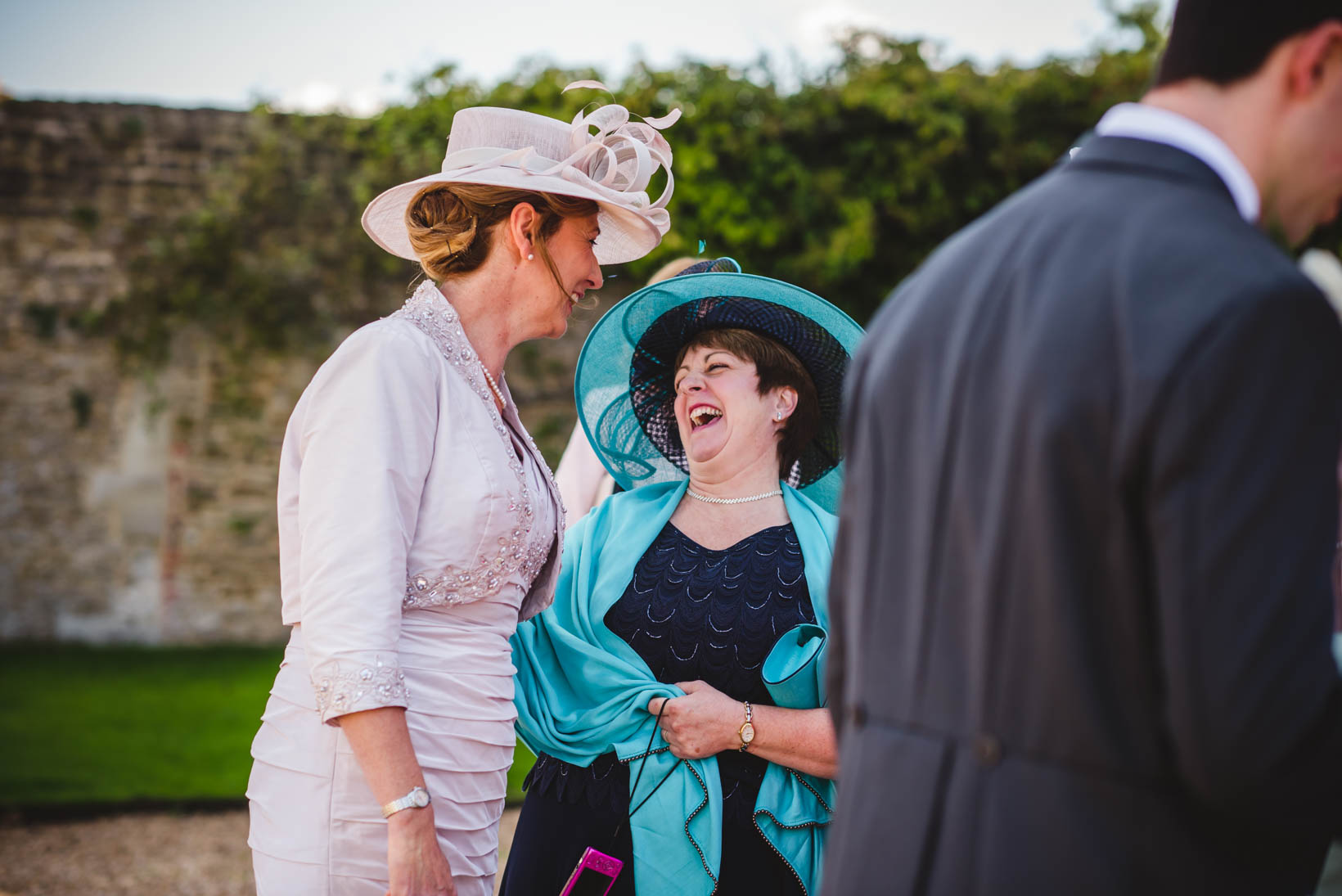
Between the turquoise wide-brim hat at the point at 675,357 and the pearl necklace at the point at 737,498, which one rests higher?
the turquoise wide-brim hat at the point at 675,357

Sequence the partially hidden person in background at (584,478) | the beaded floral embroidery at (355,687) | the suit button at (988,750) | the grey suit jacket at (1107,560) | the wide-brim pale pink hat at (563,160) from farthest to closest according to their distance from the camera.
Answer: the partially hidden person in background at (584,478)
the wide-brim pale pink hat at (563,160)
the beaded floral embroidery at (355,687)
the suit button at (988,750)
the grey suit jacket at (1107,560)

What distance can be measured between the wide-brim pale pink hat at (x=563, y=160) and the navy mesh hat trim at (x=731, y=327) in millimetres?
481

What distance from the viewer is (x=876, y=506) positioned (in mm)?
1128

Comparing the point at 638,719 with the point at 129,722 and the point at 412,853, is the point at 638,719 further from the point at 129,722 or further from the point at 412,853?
the point at 129,722

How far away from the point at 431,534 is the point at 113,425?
279 inches

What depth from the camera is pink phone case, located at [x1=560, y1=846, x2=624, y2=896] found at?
7.26 feet

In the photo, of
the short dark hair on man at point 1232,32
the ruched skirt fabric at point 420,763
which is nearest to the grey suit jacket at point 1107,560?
the short dark hair on man at point 1232,32

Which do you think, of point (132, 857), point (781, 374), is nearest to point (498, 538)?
point (781, 374)

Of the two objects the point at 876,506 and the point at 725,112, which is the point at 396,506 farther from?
the point at 725,112

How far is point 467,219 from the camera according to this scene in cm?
209

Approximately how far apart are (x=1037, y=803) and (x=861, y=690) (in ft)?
0.76

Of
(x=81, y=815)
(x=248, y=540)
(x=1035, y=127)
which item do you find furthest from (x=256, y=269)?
(x=1035, y=127)

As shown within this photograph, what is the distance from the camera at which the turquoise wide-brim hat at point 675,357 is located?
2.70 metres

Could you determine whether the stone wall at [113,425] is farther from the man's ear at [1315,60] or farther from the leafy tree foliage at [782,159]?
the man's ear at [1315,60]
